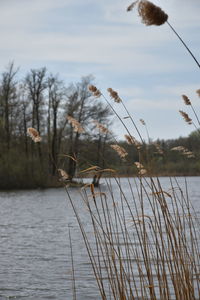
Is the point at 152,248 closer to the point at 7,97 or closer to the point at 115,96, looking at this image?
the point at 115,96

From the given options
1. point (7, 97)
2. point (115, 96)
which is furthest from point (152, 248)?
point (7, 97)

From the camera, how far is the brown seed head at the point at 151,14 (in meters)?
2.47

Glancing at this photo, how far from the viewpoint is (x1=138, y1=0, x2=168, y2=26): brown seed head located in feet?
8.12

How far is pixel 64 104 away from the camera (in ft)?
134

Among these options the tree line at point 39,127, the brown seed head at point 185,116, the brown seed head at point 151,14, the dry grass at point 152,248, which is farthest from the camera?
the tree line at point 39,127

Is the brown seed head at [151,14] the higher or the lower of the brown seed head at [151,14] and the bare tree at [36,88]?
the lower

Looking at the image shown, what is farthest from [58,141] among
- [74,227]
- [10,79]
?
[74,227]

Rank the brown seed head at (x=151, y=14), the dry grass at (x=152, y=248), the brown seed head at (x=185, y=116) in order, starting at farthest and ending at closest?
the brown seed head at (x=185, y=116)
the dry grass at (x=152, y=248)
the brown seed head at (x=151, y=14)

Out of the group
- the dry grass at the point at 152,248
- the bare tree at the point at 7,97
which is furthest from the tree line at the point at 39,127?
the dry grass at the point at 152,248

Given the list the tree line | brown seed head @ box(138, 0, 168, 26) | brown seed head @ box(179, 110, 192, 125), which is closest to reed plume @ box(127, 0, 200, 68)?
brown seed head @ box(138, 0, 168, 26)

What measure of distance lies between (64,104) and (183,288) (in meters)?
37.9

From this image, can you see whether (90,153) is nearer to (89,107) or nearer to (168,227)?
(89,107)

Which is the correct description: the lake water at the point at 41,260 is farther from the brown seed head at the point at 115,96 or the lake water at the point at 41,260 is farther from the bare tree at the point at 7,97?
the bare tree at the point at 7,97

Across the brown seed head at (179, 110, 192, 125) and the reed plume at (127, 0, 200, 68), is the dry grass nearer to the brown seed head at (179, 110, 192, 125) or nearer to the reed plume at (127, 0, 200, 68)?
the brown seed head at (179, 110, 192, 125)
